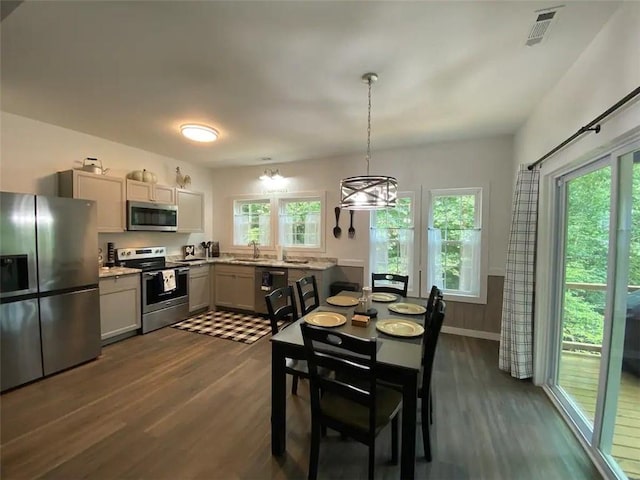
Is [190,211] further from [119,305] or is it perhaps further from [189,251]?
[119,305]

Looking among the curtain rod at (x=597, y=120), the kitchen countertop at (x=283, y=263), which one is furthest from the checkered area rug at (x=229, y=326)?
the curtain rod at (x=597, y=120)

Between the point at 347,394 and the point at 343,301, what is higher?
the point at 343,301

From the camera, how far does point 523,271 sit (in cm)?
279

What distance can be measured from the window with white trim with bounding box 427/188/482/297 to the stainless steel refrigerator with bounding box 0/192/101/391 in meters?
4.24

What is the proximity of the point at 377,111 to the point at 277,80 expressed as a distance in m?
1.11

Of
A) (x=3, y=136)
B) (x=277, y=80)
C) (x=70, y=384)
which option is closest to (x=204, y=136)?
(x=277, y=80)

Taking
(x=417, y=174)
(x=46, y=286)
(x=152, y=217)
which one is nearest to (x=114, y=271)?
(x=46, y=286)

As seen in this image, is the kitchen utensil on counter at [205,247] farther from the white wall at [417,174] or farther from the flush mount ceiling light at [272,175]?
the flush mount ceiling light at [272,175]

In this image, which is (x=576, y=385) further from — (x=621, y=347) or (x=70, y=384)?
(x=70, y=384)

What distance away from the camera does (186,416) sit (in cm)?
224

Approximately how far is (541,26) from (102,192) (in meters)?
4.61

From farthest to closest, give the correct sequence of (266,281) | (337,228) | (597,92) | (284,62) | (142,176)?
(337,228)
(266,281)
(142,176)
(284,62)
(597,92)

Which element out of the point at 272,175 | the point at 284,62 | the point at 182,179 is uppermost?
the point at 284,62

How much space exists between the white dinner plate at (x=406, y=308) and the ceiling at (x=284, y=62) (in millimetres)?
1903
